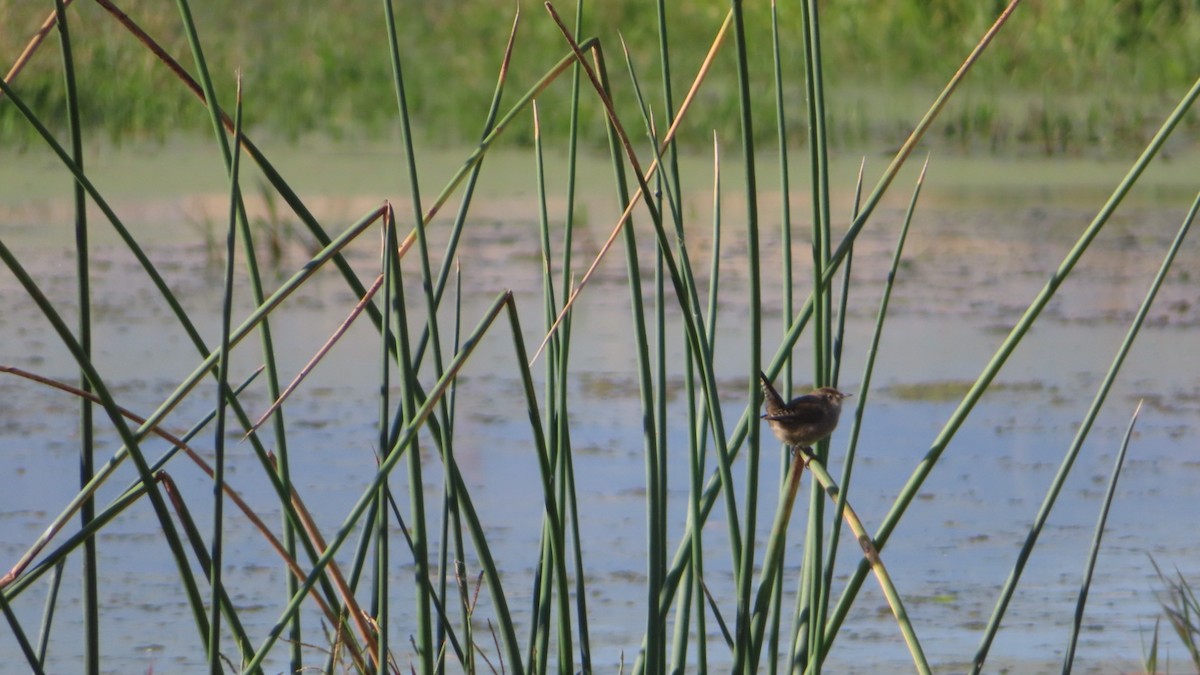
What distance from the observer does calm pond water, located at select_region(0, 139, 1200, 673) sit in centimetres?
195

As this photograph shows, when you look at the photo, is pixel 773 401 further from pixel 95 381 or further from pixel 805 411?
pixel 95 381

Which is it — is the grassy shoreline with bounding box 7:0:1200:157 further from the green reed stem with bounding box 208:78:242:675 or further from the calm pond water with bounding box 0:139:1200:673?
the green reed stem with bounding box 208:78:242:675

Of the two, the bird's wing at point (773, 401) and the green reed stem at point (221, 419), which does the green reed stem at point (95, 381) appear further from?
the bird's wing at point (773, 401)

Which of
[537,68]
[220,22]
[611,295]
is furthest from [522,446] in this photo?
[220,22]

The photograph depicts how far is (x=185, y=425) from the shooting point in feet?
8.82

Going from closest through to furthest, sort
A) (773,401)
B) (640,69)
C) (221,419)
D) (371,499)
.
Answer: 1. (221,419)
2. (371,499)
3. (773,401)
4. (640,69)

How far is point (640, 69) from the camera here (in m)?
5.98

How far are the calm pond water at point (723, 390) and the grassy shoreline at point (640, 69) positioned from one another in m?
0.34

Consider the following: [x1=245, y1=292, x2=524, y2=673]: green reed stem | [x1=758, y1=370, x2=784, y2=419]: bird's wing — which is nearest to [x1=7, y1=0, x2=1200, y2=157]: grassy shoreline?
[x1=758, y1=370, x2=784, y2=419]: bird's wing

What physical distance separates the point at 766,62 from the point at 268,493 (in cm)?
392

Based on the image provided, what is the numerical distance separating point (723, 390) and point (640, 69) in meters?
3.22

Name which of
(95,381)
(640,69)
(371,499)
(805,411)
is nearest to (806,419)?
(805,411)

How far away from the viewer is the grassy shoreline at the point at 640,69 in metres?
5.29

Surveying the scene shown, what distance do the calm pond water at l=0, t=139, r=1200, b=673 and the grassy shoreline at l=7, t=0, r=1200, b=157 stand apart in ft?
1.10
